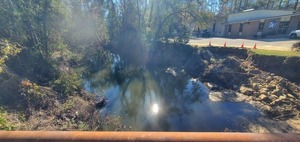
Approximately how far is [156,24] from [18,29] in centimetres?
1416

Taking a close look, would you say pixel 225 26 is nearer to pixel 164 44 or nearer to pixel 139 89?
pixel 164 44

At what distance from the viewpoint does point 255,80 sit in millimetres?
12508

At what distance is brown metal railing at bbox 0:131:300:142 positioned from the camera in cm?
167

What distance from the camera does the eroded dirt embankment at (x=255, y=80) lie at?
29.6ft

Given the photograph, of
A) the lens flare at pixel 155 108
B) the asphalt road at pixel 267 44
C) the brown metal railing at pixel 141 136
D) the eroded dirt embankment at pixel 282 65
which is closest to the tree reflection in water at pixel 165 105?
the lens flare at pixel 155 108

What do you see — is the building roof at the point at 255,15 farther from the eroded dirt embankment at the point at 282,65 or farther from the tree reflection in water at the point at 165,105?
the tree reflection in water at the point at 165,105

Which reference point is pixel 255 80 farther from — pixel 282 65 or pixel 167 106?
pixel 167 106

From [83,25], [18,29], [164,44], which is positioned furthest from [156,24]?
[18,29]

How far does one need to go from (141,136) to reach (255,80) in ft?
42.4

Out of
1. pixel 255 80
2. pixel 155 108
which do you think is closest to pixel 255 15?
pixel 255 80

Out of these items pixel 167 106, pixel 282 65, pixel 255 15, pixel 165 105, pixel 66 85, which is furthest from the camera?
pixel 255 15

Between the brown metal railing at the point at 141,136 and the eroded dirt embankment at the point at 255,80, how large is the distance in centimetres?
759

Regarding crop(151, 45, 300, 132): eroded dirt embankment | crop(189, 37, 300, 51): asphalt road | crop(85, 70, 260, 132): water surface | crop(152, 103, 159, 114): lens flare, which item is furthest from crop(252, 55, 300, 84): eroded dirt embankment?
crop(152, 103, 159, 114): lens flare

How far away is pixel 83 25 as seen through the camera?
24.9m
